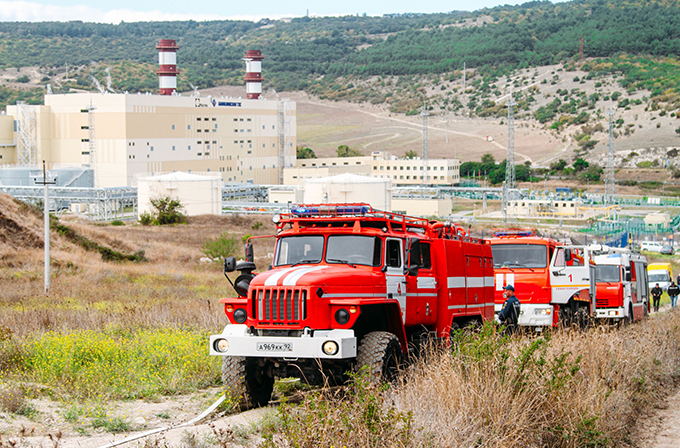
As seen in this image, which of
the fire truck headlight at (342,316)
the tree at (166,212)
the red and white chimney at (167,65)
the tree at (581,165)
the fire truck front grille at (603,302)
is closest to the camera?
the fire truck headlight at (342,316)

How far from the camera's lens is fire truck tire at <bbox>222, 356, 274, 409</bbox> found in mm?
10102

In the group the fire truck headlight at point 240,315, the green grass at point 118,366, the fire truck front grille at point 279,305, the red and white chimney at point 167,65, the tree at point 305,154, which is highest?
the red and white chimney at point 167,65

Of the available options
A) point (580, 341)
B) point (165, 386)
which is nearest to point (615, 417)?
point (580, 341)

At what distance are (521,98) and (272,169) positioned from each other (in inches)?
3652

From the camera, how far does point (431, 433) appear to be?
7.94 metres

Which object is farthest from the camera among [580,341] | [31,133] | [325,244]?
[31,133]

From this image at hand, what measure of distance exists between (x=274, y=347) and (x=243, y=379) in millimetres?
894

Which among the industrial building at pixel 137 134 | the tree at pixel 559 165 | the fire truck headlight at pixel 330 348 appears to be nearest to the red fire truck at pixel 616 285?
the fire truck headlight at pixel 330 348

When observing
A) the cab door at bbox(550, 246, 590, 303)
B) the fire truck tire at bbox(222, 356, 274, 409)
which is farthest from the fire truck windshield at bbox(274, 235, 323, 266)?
the cab door at bbox(550, 246, 590, 303)

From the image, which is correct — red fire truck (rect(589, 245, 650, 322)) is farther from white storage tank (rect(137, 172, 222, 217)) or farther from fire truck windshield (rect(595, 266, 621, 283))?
white storage tank (rect(137, 172, 222, 217))

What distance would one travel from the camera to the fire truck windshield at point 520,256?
1841 cm

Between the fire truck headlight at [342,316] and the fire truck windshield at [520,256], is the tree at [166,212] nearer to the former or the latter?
the fire truck windshield at [520,256]

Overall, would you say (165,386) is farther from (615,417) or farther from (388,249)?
(615,417)

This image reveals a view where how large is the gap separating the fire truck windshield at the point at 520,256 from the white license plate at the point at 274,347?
10220 millimetres
